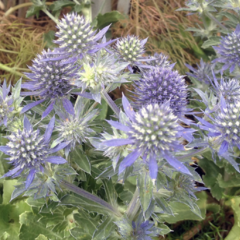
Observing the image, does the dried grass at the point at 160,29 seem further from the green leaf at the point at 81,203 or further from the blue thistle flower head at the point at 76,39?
the green leaf at the point at 81,203

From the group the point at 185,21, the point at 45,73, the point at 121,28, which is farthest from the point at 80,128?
the point at 185,21

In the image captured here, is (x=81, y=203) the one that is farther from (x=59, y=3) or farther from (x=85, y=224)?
(x=59, y=3)

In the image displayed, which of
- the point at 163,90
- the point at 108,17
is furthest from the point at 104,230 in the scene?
the point at 108,17

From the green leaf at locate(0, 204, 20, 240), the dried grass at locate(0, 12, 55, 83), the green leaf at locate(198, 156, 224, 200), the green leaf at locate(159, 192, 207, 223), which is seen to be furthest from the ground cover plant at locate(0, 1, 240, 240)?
the dried grass at locate(0, 12, 55, 83)

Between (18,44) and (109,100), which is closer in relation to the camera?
(109,100)

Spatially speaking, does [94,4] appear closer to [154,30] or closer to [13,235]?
[154,30]

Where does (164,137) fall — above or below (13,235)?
above
